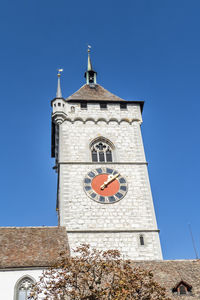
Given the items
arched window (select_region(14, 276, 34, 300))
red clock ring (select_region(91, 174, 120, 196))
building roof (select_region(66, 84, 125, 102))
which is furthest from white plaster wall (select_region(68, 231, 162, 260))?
building roof (select_region(66, 84, 125, 102))

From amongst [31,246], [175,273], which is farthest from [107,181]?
[175,273]

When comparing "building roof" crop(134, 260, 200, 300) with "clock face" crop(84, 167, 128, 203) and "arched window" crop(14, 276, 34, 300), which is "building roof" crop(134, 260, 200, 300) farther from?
"arched window" crop(14, 276, 34, 300)

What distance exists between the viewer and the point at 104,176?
82.6 feet

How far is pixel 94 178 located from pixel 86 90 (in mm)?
9345

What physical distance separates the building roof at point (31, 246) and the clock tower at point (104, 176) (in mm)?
1430

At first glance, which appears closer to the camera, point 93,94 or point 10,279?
point 10,279

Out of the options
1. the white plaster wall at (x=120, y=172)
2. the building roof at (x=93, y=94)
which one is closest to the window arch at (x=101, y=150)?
the white plaster wall at (x=120, y=172)

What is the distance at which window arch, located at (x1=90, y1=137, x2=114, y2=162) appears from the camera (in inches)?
1035

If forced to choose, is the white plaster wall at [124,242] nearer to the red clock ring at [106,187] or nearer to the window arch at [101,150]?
the red clock ring at [106,187]

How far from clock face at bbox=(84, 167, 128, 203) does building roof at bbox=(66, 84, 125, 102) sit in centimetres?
629

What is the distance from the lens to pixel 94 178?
25.0 meters

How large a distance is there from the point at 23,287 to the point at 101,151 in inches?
440

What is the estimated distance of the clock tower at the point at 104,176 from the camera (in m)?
22.6

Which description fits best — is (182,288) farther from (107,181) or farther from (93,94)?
(93,94)
